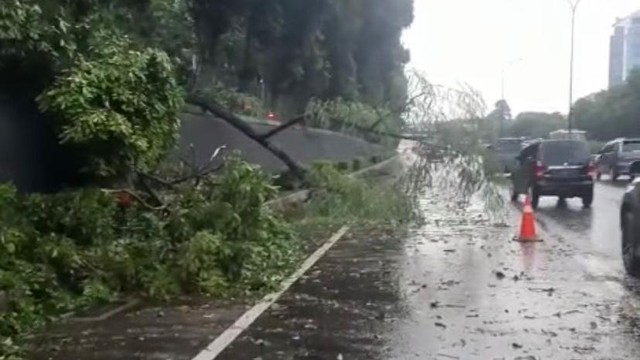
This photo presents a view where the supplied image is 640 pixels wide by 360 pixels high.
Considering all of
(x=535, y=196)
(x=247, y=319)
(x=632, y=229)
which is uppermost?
(x=632, y=229)

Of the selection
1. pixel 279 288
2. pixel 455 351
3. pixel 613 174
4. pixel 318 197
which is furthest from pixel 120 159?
pixel 613 174

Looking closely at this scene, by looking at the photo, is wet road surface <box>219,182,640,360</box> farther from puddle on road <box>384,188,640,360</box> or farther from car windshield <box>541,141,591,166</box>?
car windshield <box>541,141,591,166</box>

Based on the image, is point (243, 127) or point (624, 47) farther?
point (624, 47)

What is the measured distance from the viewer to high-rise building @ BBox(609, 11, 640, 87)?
115 m

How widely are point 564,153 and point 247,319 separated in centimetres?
1978

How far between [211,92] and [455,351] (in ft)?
52.5

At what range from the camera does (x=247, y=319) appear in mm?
9984

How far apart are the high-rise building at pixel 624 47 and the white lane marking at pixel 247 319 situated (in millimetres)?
103441

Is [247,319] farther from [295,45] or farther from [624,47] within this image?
[624,47]

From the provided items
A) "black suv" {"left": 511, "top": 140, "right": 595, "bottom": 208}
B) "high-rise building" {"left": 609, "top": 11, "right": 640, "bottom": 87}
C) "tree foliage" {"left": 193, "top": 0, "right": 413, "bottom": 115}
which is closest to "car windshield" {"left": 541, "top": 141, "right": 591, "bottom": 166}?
"black suv" {"left": 511, "top": 140, "right": 595, "bottom": 208}

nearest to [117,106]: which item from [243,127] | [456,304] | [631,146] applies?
[456,304]

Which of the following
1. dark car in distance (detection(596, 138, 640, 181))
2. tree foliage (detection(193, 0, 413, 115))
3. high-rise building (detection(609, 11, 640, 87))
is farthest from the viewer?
high-rise building (detection(609, 11, 640, 87))

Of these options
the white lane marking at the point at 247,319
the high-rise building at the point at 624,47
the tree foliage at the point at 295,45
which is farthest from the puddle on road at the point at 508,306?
the high-rise building at the point at 624,47

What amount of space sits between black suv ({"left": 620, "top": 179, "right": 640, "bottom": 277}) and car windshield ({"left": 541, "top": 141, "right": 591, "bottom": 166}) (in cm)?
1374
